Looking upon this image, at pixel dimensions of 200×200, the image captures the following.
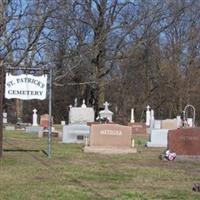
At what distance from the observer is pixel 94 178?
12891 mm

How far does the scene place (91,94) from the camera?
57781 mm

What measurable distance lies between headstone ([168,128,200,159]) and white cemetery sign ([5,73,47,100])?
172 inches

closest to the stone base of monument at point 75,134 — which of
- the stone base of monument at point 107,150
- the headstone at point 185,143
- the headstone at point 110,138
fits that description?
the headstone at point 110,138

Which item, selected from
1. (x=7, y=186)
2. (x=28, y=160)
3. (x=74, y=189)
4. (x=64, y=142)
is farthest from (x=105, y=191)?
(x=64, y=142)

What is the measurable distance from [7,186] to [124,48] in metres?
41.8

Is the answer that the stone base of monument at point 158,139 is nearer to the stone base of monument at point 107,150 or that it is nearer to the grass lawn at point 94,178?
the stone base of monument at point 107,150

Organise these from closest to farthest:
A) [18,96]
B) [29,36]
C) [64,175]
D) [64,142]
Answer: [64,175] < [18,96] < [29,36] < [64,142]

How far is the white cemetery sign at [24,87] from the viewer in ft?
58.1

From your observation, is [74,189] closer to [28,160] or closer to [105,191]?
[105,191]

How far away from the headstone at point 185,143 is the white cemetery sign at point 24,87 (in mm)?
4360

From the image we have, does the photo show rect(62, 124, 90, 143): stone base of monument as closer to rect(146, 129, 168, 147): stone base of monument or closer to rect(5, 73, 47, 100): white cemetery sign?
rect(146, 129, 168, 147): stone base of monument

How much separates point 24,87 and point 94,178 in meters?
5.63

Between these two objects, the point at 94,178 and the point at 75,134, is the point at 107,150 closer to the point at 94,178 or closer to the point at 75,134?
the point at 75,134

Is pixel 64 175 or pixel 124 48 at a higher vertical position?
pixel 124 48
